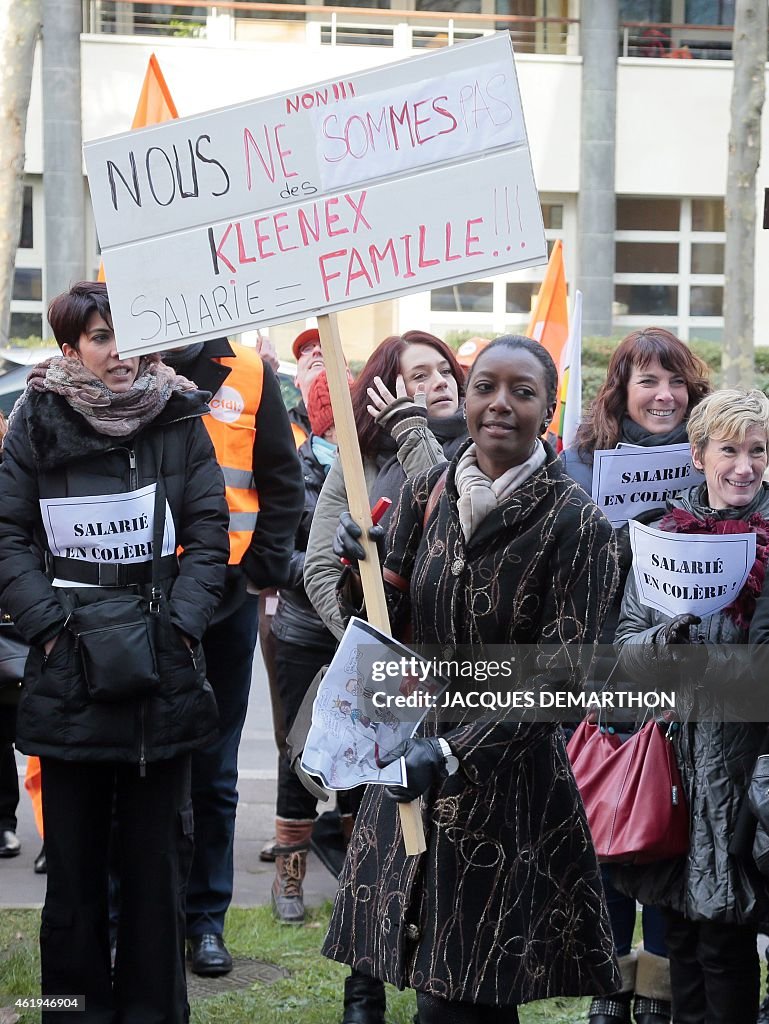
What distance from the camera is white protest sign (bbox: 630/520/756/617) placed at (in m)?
3.33

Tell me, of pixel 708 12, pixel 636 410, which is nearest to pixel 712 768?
pixel 636 410

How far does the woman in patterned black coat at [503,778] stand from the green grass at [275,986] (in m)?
1.11

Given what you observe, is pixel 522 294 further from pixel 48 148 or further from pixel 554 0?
pixel 48 148

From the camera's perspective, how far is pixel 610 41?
20375mm

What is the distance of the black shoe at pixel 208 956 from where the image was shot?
4.37 m

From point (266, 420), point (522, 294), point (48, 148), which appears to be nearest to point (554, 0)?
point (522, 294)

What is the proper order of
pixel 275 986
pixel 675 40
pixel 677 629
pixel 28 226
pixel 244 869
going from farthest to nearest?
pixel 675 40 < pixel 28 226 < pixel 244 869 < pixel 275 986 < pixel 677 629

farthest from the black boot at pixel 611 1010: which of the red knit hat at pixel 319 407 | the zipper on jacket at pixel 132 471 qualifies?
the red knit hat at pixel 319 407

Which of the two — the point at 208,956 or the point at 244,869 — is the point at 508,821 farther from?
the point at 244,869

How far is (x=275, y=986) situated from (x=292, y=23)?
18.4 meters

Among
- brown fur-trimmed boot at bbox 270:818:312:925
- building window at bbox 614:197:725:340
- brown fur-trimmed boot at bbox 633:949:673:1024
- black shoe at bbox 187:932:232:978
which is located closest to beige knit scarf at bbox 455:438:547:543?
brown fur-trimmed boot at bbox 633:949:673:1024

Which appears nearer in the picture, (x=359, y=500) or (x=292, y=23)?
(x=359, y=500)

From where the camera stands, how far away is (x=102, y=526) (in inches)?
140

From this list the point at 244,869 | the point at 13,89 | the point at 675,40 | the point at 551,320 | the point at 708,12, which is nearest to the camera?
the point at 244,869
